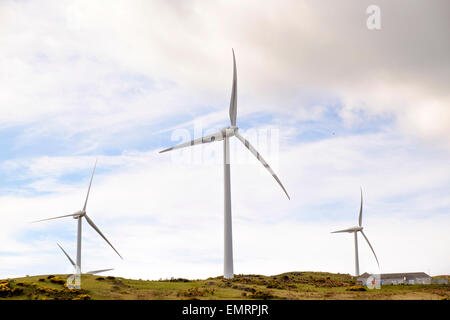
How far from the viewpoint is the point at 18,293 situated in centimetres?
6688

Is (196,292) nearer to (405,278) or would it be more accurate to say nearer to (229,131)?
(229,131)

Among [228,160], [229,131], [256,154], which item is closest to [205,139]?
[229,131]

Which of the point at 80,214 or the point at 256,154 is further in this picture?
the point at 80,214

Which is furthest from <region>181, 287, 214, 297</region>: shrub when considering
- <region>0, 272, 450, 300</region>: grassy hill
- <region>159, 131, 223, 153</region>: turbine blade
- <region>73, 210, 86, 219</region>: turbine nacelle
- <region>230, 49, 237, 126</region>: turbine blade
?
<region>73, 210, 86, 219</region>: turbine nacelle

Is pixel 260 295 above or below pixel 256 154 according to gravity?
below

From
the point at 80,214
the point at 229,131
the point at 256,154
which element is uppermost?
the point at 229,131

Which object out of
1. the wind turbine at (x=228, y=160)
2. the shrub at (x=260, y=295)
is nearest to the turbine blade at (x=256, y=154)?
the wind turbine at (x=228, y=160)

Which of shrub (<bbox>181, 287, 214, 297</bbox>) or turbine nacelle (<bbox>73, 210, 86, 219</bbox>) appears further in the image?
turbine nacelle (<bbox>73, 210, 86, 219</bbox>)

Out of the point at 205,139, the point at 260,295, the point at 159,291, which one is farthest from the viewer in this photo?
the point at 205,139

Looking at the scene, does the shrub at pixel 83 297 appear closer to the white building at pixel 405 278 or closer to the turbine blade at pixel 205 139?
the turbine blade at pixel 205 139

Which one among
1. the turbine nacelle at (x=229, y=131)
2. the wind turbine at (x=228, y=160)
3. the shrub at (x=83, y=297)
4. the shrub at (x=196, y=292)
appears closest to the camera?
the shrub at (x=83, y=297)

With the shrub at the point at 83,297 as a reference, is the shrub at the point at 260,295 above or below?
below

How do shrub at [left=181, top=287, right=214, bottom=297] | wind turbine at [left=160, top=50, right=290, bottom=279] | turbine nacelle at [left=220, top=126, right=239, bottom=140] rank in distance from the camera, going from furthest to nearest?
turbine nacelle at [left=220, top=126, right=239, bottom=140] → wind turbine at [left=160, top=50, right=290, bottom=279] → shrub at [left=181, top=287, right=214, bottom=297]

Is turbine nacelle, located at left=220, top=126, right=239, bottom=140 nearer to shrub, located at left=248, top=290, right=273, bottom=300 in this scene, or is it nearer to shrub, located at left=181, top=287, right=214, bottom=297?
shrub, located at left=181, top=287, right=214, bottom=297
